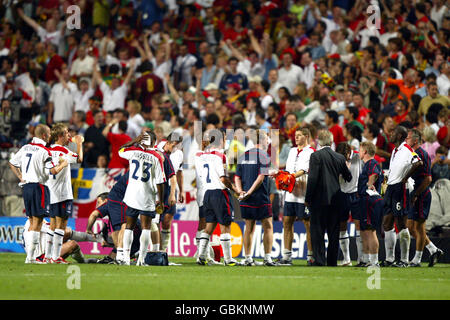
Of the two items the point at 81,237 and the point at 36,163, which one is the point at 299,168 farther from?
the point at 36,163

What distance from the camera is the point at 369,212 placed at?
1398 centimetres

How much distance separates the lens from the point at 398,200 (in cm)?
1395

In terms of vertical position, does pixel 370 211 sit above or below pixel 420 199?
below

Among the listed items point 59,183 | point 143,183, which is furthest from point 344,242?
point 59,183

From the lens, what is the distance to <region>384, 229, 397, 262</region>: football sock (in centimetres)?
1423

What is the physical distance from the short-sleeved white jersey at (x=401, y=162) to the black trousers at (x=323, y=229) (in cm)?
124

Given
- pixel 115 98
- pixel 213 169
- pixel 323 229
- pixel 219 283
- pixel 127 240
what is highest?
pixel 115 98

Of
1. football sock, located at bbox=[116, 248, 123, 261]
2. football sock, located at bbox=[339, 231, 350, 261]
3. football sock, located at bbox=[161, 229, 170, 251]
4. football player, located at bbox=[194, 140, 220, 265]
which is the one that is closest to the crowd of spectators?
football player, located at bbox=[194, 140, 220, 265]

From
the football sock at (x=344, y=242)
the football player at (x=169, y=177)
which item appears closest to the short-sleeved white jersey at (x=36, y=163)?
the football player at (x=169, y=177)

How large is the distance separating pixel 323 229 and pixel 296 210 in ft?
2.28

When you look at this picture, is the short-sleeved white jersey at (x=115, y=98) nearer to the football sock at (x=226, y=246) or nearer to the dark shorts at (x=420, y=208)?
the football sock at (x=226, y=246)
